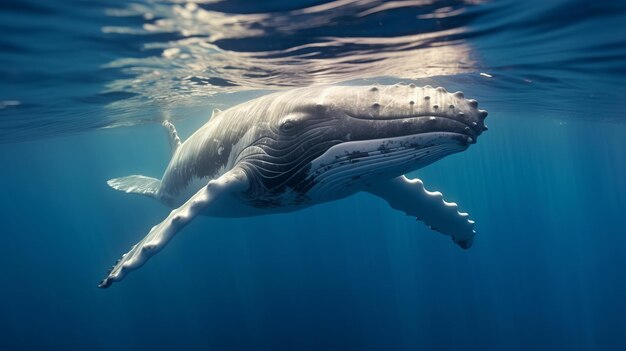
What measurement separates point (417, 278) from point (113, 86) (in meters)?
41.1

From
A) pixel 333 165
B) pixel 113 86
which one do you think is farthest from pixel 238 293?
pixel 333 165

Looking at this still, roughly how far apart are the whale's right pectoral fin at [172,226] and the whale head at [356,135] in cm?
44

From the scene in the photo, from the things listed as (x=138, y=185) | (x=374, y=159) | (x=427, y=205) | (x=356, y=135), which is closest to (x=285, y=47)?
(x=427, y=205)

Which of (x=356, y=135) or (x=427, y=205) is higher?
(x=356, y=135)

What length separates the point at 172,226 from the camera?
6070 mm

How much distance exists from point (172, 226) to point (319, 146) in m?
2.37

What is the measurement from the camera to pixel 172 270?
158 ft

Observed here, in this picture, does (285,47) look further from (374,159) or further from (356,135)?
(374,159)

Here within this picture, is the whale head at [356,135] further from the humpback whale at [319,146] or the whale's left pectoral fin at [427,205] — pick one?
the whale's left pectoral fin at [427,205]

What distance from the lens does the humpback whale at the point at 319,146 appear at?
199 inches

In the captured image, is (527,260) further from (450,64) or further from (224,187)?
(224,187)

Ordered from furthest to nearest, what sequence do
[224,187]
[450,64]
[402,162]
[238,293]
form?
1. [238,293]
2. [450,64]
3. [224,187]
4. [402,162]

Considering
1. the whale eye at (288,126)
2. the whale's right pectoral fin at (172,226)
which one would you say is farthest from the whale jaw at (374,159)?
the whale's right pectoral fin at (172,226)

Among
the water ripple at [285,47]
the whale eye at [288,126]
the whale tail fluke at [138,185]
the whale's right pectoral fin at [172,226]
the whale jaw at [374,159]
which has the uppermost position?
the water ripple at [285,47]
